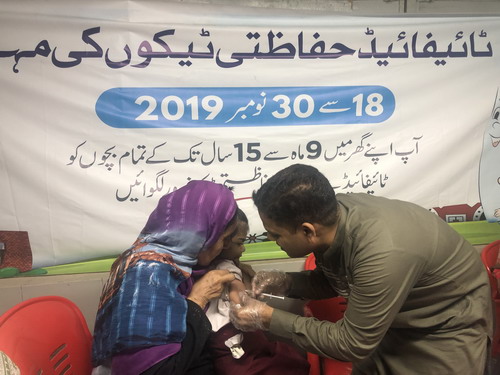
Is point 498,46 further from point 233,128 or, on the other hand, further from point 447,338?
point 447,338

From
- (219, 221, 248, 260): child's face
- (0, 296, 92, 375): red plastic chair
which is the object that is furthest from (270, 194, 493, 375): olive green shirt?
(0, 296, 92, 375): red plastic chair

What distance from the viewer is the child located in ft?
4.15

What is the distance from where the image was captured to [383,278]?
89 cm

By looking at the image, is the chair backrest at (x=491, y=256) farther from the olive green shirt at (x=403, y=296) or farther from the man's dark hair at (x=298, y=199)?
the man's dark hair at (x=298, y=199)

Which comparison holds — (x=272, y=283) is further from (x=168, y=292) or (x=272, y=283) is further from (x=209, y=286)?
A: (x=168, y=292)

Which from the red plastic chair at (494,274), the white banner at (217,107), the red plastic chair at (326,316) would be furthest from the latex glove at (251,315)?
the red plastic chair at (494,274)

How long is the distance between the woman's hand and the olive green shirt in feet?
0.76

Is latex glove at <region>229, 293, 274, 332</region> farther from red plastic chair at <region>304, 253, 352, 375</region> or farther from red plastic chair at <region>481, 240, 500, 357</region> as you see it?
red plastic chair at <region>481, 240, 500, 357</region>

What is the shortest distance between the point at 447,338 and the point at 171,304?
78cm

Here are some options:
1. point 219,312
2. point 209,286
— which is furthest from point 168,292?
point 219,312

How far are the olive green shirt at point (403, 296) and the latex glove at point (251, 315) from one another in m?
0.04

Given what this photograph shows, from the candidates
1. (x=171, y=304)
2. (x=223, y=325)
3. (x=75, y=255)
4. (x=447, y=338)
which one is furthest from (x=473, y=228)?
(x=75, y=255)

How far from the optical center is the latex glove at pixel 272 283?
1.40 metres

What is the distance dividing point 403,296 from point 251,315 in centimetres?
45
